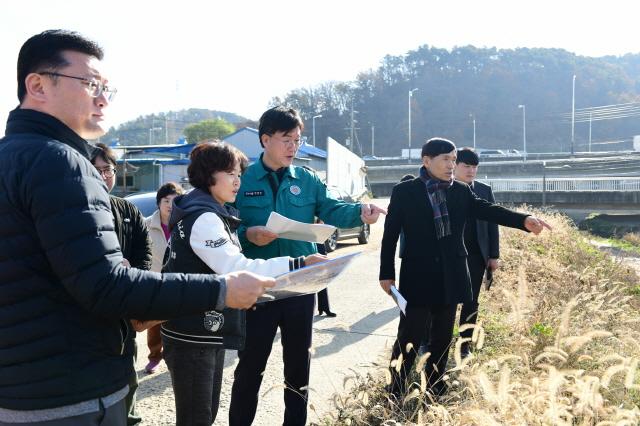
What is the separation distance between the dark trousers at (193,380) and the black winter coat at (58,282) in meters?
0.92

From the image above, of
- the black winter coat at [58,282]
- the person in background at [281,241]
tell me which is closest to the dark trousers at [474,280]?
the person in background at [281,241]

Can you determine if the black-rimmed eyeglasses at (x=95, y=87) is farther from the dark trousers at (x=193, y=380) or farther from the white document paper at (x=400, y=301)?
the white document paper at (x=400, y=301)

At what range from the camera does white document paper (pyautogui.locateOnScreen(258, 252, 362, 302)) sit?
240 centimetres

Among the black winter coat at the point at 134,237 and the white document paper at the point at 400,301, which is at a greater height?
the black winter coat at the point at 134,237

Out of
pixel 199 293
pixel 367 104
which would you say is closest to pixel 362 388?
pixel 199 293

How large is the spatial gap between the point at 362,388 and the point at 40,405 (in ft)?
9.17

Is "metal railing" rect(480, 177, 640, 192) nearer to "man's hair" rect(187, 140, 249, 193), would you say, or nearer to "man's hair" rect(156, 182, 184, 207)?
"man's hair" rect(156, 182, 184, 207)

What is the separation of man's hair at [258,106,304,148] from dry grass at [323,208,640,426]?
5.30ft

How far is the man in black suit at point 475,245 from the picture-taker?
5.81m

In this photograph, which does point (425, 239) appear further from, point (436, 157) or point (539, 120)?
point (539, 120)

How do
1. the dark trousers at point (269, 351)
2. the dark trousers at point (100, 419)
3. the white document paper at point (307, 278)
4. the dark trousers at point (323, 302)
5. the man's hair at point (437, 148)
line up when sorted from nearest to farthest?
the dark trousers at point (100, 419)
the white document paper at point (307, 278)
the dark trousers at point (269, 351)
the man's hair at point (437, 148)
the dark trousers at point (323, 302)

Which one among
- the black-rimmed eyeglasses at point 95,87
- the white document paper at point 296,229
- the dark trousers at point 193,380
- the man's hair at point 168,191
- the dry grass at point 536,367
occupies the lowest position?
the dry grass at point 536,367

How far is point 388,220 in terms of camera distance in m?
4.53

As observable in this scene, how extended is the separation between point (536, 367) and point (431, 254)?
1237 mm
